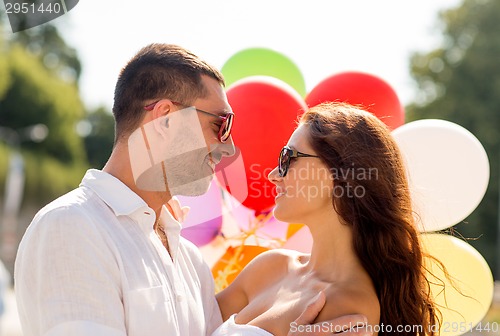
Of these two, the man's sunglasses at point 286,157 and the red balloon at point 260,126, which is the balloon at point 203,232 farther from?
the man's sunglasses at point 286,157

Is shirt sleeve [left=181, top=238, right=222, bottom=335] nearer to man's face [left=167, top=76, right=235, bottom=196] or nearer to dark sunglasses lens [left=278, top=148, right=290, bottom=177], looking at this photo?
man's face [left=167, top=76, right=235, bottom=196]

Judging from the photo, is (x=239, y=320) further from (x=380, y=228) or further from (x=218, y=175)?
(x=218, y=175)

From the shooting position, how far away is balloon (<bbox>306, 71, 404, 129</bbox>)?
408 cm

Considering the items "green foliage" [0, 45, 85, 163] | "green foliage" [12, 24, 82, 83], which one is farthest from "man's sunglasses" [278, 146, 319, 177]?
"green foliage" [12, 24, 82, 83]

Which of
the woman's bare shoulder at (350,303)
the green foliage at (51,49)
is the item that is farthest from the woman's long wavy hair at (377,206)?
the green foliage at (51,49)

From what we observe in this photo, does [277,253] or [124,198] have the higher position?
[124,198]

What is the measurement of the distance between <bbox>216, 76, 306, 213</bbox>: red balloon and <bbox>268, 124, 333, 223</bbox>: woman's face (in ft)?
2.34

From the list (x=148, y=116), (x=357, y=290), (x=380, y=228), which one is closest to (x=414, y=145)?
(x=380, y=228)

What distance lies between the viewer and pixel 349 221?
10.6 feet

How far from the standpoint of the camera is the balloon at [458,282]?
378 cm

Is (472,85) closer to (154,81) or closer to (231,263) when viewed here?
(231,263)

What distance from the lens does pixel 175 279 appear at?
306 cm

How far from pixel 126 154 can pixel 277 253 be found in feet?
2.98

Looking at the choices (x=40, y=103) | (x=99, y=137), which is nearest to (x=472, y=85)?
(x=40, y=103)
